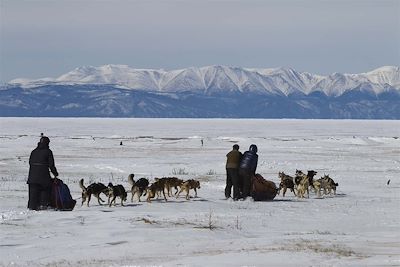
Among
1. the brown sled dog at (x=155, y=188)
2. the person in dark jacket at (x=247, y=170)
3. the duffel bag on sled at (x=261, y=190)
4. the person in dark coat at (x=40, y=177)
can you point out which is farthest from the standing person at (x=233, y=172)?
the person in dark coat at (x=40, y=177)

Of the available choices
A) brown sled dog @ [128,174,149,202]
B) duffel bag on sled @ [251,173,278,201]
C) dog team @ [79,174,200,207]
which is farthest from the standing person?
brown sled dog @ [128,174,149,202]

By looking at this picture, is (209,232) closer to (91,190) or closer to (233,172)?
(91,190)

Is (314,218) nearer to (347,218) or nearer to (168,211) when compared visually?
(347,218)

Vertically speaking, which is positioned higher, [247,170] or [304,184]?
[247,170]

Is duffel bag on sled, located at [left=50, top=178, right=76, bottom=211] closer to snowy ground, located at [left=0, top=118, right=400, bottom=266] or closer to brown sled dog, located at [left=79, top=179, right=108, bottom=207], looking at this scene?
snowy ground, located at [left=0, top=118, right=400, bottom=266]

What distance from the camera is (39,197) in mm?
15320

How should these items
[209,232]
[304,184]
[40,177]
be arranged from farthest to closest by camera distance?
[304,184] < [40,177] < [209,232]

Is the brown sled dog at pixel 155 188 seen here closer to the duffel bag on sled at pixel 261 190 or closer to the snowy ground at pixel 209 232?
the snowy ground at pixel 209 232

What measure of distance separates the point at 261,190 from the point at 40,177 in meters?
6.12

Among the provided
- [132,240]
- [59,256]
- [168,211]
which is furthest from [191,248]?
[168,211]

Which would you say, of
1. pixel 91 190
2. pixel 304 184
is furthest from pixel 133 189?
pixel 304 184

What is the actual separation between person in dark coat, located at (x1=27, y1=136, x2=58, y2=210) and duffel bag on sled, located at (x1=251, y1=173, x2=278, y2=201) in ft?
18.9

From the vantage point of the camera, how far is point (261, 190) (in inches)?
746

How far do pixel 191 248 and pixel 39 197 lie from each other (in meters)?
5.54
